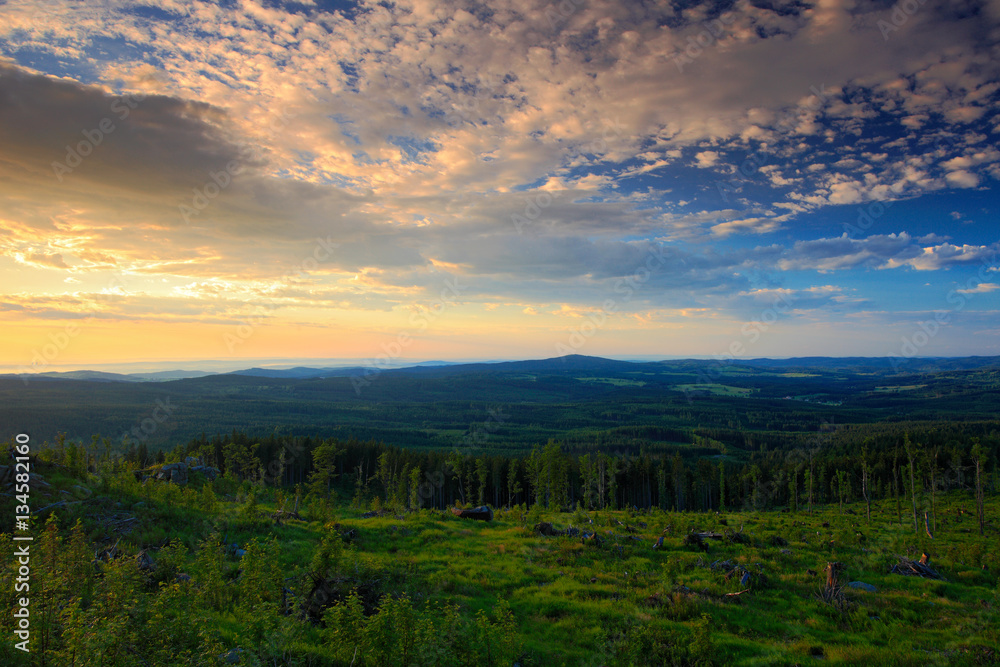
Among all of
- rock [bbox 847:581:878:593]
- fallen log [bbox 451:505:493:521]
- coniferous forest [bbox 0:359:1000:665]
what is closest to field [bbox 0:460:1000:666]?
coniferous forest [bbox 0:359:1000:665]

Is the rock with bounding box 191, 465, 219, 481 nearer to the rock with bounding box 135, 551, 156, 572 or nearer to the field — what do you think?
the field

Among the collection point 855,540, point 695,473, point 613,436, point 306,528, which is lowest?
point 613,436

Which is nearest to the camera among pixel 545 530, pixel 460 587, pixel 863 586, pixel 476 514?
pixel 863 586

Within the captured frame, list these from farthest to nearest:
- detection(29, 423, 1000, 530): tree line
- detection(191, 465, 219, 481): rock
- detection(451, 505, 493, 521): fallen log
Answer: detection(29, 423, 1000, 530): tree line
detection(191, 465, 219, 481): rock
detection(451, 505, 493, 521): fallen log

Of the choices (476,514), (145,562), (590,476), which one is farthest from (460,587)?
(590,476)

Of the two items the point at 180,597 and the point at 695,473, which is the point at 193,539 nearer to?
the point at 180,597

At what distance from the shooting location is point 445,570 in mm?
20625

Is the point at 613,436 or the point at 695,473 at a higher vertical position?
the point at 695,473

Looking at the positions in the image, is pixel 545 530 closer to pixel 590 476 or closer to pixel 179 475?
pixel 179 475

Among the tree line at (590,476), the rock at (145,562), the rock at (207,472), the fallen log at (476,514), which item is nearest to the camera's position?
the rock at (145,562)

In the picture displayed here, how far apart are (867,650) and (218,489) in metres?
49.9

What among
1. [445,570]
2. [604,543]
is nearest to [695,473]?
[604,543]

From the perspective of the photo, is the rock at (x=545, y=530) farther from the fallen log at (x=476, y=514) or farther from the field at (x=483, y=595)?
the fallen log at (x=476, y=514)

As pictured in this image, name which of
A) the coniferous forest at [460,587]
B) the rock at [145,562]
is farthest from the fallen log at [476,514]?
the rock at [145,562]
